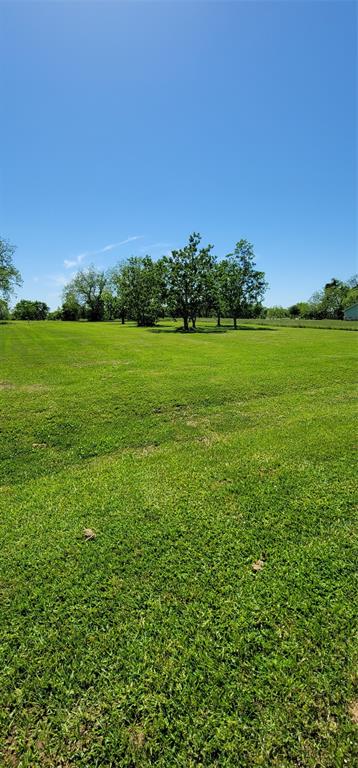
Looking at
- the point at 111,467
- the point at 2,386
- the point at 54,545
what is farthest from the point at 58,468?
the point at 2,386

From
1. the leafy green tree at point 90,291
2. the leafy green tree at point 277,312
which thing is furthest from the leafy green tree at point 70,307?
the leafy green tree at point 277,312

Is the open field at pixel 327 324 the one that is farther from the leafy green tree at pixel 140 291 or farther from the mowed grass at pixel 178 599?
the mowed grass at pixel 178 599

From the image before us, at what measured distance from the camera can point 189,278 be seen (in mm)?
39375

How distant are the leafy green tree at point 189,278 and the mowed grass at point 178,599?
3555 centimetres

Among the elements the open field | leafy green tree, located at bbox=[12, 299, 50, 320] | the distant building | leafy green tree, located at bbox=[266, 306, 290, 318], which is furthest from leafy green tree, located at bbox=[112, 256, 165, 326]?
leafy green tree, located at bbox=[266, 306, 290, 318]

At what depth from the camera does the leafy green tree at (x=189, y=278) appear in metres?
39.0

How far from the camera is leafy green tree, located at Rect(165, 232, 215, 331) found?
38969mm

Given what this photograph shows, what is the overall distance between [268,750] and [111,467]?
369 centimetres

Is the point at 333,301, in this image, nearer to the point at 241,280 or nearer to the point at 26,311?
the point at 241,280

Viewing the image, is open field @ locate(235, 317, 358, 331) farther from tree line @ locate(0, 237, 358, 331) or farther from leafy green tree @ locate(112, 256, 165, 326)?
leafy green tree @ locate(112, 256, 165, 326)

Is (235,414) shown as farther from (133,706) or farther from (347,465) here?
(133,706)

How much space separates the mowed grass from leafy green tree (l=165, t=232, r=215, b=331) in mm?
35553

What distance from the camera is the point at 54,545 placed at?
333cm

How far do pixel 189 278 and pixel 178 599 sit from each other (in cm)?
3955
